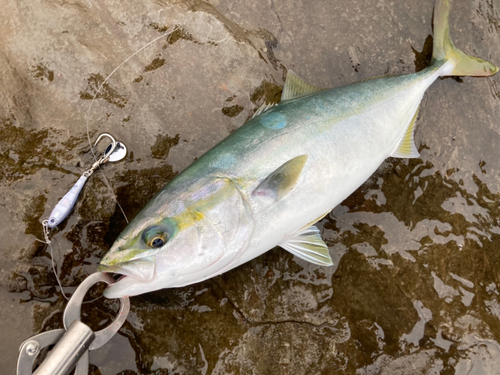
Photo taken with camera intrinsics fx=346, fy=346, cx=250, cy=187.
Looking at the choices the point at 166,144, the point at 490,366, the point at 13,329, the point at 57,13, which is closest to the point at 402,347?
the point at 490,366

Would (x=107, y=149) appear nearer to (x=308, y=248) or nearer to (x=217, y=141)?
(x=217, y=141)

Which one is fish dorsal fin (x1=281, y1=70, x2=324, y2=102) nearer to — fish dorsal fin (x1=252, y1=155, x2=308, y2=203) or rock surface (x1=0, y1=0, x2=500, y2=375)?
rock surface (x1=0, y1=0, x2=500, y2=375)

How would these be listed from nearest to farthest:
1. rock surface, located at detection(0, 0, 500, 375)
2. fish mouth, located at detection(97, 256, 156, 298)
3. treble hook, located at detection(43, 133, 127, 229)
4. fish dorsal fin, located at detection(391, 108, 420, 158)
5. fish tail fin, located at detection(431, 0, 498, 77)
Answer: fish mouth, located at detection(97, 256, 156, 298) → treble hook, located at detection(43, 133, 127, 229) → rock surface, located at detection(0, 0, 500, 375) → fish dorsal fin, located at detection(391, 108, 420, 158) → fish tail fin, located at detection(431, 0, 498, 77)

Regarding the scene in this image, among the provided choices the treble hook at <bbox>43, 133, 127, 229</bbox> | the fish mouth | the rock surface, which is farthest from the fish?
the treble hook at <bbox>43, 133, 127, 229</bbox>

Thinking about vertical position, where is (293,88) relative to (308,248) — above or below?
above

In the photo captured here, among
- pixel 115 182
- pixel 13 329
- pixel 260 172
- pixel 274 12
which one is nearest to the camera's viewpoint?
pixel 260 172

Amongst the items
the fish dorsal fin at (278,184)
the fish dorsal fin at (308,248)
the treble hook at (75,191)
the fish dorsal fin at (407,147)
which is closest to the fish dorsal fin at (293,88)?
the fish dorsal fin at (278,184)

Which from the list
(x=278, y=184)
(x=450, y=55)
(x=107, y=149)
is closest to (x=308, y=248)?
(x=278, y=184)

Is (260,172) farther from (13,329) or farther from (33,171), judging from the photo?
(13,329)
